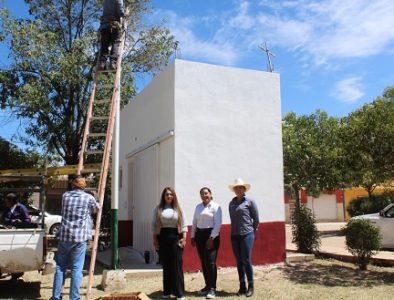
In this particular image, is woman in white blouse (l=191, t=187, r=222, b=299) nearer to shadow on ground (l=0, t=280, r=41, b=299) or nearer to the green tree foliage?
shadow on ground (l=0, t=280, r=41, b=299)

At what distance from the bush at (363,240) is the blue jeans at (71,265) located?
5919mm

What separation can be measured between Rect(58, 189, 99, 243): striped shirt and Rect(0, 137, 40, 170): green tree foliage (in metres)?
15.1

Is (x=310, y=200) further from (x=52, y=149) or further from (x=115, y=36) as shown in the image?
(x=115, y=36)

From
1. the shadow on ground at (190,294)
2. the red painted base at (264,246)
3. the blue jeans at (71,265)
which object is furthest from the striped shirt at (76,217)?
the red painted base at (264,246)

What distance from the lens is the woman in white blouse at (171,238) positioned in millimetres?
7027

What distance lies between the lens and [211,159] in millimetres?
9734

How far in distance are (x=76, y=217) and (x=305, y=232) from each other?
6.91 meters

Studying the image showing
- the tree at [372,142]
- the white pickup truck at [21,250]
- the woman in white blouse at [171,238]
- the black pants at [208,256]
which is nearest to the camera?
the white pickup truck at [21,250]

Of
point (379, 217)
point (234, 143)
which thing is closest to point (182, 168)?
point (234, 143)

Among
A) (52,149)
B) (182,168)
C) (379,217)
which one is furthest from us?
(52,149)

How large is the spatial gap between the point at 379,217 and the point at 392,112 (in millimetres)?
5972

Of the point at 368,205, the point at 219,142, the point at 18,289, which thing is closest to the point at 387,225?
the point at 219,142

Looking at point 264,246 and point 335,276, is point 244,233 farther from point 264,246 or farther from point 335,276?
point 335,276

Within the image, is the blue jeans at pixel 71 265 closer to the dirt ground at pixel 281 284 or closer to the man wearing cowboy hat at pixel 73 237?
the man wearing cowboy hat at pixel 73 237
